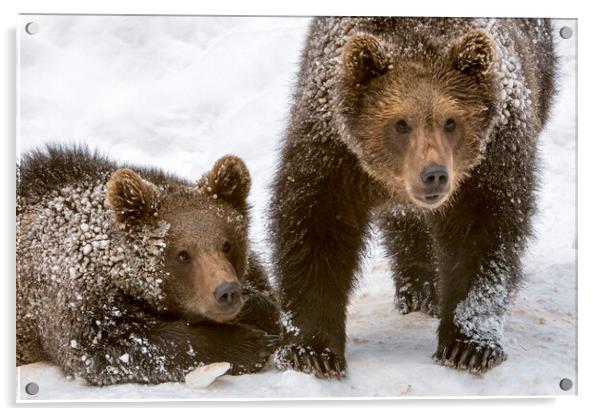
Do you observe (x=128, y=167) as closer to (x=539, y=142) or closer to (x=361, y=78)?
(x=361, y=78)

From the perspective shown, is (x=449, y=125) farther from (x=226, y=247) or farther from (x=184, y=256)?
(x=184, y=256)

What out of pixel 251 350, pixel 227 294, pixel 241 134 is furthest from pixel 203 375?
pixel 241 134

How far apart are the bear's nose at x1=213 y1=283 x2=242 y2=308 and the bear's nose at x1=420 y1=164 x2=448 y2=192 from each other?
1.04m

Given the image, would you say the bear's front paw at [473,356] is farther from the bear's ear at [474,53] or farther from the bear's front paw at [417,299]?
the bear's ear at [474,53]

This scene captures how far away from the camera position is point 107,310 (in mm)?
4777

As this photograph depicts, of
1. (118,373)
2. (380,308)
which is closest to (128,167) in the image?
(118,373)

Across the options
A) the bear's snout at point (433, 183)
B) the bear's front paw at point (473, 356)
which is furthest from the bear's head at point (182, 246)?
the bear's front paw at point (473, 356)

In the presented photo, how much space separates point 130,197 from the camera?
16.1 ft

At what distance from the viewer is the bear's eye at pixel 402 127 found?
4.59m

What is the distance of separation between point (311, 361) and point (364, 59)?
1541mm

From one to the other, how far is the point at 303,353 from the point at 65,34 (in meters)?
2.05

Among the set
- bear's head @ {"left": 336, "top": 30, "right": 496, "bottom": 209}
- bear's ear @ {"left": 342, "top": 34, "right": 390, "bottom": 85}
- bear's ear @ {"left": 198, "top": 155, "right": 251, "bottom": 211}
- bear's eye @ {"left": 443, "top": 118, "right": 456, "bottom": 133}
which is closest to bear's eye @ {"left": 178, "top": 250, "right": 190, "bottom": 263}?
bear's ear @ {"left": 198, "top": 155, "right": 251, "bottom": 211}

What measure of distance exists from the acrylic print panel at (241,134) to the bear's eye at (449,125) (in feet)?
2.33

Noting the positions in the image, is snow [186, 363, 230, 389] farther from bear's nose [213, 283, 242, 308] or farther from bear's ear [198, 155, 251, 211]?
bear's ear [198, 155, 251, 211]
